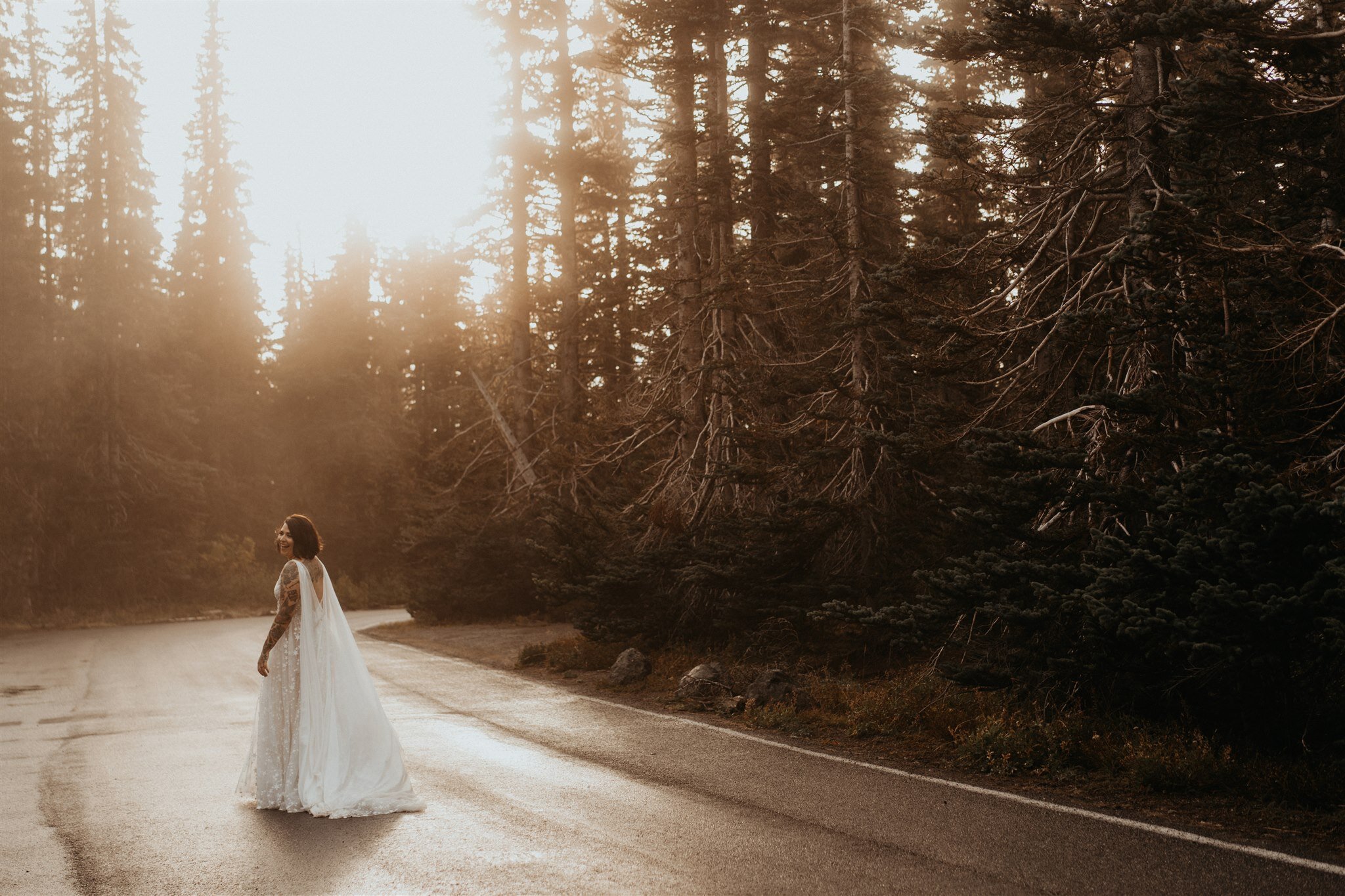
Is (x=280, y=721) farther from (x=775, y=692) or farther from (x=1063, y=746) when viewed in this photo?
(x=1063, y=746)

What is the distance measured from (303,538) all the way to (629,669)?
7754mm

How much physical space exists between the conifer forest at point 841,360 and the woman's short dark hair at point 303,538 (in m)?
5.93

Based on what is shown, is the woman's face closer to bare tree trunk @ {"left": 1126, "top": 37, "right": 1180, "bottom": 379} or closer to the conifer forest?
the conifer forest

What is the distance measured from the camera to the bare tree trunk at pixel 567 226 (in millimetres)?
28000

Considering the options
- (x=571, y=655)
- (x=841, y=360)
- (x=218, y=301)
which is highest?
(x=218, y=301)

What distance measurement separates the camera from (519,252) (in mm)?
30344

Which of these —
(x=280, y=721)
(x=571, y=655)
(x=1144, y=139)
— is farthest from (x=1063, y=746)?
(x=571, y=655)

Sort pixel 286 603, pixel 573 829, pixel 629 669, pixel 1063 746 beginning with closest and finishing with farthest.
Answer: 1. pixel 573 829
2. pixel 286 603
3. pixel 1063 746
4. pixel 629 669

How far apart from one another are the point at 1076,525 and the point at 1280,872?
17.0 feet

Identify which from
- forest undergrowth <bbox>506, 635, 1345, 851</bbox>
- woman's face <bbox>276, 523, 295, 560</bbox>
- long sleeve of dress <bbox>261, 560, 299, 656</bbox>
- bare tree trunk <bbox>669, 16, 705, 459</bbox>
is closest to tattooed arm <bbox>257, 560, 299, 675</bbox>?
long sleeve of dress <bbox>261, 560, 299, 656</bbox>

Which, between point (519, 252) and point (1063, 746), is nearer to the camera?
point (1063, 746)

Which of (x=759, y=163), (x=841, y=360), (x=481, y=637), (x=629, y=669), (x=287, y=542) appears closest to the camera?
(x=287, y=542)

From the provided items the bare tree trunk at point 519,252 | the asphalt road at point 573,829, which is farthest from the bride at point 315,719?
the bare tree trunk at point 519,252

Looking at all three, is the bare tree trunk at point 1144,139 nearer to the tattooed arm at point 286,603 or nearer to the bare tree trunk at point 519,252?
the tattooed arm at point 286,603
